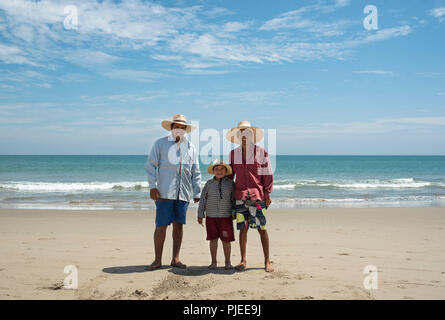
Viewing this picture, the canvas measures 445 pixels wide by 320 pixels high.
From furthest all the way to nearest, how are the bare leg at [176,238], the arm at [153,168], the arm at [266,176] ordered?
1. the bare leg at [176,238]
2. the arm at [266,176]
3. the arm at [153,168]

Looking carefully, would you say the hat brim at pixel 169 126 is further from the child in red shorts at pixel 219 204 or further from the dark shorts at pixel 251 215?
the dark shorts at pixel 251 215

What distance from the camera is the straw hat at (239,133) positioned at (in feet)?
15.4

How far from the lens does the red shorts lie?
463 centimetres

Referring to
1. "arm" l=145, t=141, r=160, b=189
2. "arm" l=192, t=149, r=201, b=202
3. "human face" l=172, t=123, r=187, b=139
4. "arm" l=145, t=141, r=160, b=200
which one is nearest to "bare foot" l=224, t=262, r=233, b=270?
"arm" l=192, t=149, r=201, b=202

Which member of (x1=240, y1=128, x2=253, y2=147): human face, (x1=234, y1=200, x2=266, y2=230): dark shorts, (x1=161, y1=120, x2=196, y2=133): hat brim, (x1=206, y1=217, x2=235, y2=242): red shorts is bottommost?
(x1=206, y1=217, x2=235, y2=242): red shorts

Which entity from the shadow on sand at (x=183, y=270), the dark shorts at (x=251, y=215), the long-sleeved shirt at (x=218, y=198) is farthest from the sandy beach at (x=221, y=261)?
the long-sleeved shirt at (x=218, y=198)

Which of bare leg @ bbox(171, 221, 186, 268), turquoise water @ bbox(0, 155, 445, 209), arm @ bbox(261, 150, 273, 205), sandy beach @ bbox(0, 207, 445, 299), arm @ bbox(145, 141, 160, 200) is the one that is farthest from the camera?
turquoise water @ bbox(0, 155, 445, 209)

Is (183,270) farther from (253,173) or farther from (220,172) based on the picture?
(253,173)

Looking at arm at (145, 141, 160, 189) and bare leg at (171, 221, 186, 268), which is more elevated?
arm at (145, 141, 160, 189)

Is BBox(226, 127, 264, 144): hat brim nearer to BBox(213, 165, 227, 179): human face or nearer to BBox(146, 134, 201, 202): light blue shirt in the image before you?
BBox(213, 165, 227, 179): human face

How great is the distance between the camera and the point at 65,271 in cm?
458

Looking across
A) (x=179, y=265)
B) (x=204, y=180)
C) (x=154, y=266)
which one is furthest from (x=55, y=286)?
(x=204, y=180)

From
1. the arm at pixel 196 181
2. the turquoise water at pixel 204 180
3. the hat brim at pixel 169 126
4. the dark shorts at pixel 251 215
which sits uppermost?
the hat brim at pixel 169 126

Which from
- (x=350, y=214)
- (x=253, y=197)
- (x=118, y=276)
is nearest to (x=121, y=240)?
(x=118, y=276)
